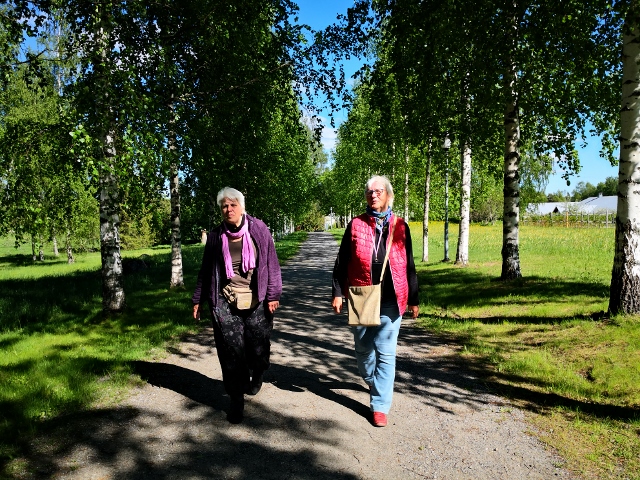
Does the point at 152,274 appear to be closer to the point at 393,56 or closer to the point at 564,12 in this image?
the point at 393,56

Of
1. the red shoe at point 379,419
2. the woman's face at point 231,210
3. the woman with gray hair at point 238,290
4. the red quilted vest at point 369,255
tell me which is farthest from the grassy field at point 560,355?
the woman's face at point 231,210

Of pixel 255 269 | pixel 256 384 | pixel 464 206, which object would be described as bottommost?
pixel 256 384

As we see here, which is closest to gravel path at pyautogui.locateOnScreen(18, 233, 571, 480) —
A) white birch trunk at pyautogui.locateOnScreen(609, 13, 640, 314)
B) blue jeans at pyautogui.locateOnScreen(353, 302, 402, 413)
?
blue jeans at pyautogui.locateOnScreen(353, 302, 402, 413)

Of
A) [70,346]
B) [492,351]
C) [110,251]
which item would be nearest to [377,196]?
[492,351]

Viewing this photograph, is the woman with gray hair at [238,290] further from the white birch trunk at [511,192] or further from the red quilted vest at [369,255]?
the white birch trunk at [511,192]

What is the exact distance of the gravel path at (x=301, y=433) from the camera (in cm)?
302

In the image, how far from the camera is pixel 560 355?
5.20 m

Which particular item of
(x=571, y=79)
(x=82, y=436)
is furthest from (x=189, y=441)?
(x=571, y=79)

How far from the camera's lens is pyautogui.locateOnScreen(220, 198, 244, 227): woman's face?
155 inches

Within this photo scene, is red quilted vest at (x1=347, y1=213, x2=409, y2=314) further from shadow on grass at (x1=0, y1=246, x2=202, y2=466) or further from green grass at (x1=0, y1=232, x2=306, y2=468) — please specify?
shadow on grass at (x1=0, y1=246, x2=202, y2=466)

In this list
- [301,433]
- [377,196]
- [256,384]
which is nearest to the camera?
[301,433]

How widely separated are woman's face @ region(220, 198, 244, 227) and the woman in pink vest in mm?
1106

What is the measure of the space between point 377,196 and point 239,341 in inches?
76.8

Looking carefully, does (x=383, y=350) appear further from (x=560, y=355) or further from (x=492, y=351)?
(x=560, y=355)
